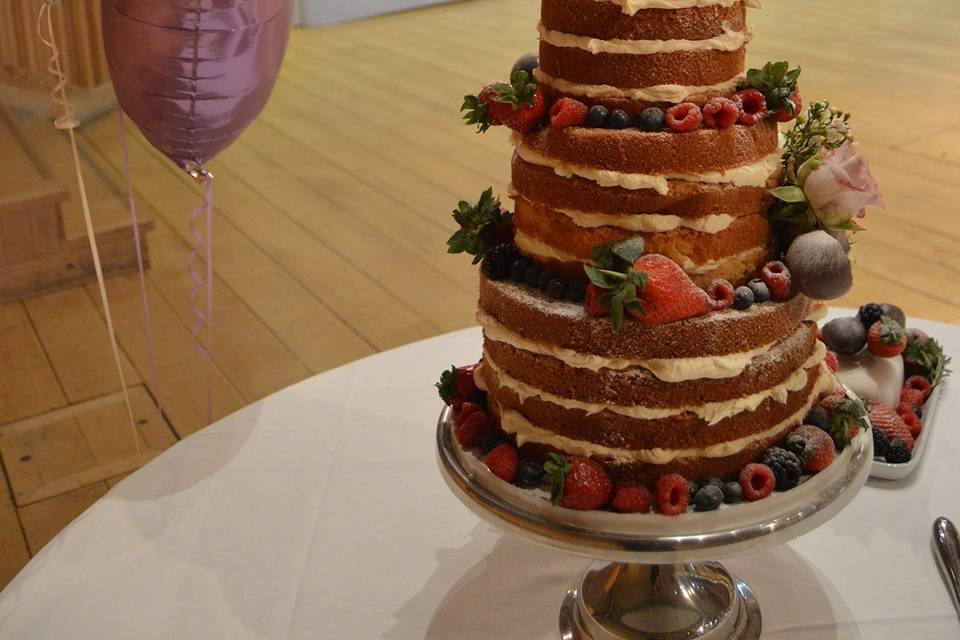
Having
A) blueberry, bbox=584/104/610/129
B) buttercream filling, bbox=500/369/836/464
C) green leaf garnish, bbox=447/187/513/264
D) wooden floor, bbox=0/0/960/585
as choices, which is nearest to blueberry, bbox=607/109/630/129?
blueberry, bbox=584/104/610/129

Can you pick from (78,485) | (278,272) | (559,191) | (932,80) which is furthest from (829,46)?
(559,191)

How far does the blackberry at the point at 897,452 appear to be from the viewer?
1.65 m

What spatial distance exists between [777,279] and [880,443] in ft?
1.90

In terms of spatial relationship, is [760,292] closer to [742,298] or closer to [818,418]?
[742,298]

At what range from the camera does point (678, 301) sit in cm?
115

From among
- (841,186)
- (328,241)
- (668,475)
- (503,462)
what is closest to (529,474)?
(503,462)

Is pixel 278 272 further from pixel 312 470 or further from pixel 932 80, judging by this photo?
pixel 932 80

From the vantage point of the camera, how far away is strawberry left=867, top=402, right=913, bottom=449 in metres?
1.67

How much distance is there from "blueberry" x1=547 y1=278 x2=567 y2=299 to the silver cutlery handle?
0.68 m

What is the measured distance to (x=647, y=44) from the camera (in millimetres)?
1144

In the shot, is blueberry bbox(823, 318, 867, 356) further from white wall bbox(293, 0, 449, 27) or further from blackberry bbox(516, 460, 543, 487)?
white wall bbox(293, 0, 449, 27)

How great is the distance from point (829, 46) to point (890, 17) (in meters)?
0.85

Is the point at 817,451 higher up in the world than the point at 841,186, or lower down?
lower down

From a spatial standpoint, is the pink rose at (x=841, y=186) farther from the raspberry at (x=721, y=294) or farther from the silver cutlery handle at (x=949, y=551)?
the silver cutlery handle at (x=949, y=551)
